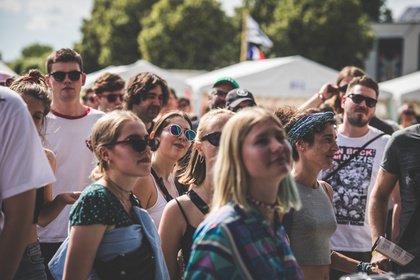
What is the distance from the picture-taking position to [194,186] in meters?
3.41

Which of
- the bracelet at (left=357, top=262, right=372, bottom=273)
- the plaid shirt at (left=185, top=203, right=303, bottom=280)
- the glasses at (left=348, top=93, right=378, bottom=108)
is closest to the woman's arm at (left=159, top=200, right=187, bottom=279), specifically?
the plaid shirt at (left=185, top=203, right=303, bottom=280)

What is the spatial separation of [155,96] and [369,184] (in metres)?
2.00

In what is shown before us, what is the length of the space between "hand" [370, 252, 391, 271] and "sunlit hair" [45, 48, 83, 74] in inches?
113

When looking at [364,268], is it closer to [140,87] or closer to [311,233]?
[311,233]

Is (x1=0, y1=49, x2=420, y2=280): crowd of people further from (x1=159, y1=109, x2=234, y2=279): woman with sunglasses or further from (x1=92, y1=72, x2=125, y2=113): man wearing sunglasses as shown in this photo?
(x1=92, y1=72, x2=125, y2=113): man wearing sunglasses

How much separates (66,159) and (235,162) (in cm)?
248

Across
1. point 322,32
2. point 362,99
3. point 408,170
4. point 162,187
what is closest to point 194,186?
point 162,187

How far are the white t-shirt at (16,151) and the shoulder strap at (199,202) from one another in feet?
3.14

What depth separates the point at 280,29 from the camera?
122 ft

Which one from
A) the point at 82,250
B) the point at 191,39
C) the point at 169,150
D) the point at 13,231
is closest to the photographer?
the point at 13,231

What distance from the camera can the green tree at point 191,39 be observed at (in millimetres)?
39938

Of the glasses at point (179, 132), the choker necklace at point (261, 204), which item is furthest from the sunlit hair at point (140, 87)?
the choker necklace at point (261, 204)

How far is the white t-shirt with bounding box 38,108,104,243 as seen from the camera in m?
4.39

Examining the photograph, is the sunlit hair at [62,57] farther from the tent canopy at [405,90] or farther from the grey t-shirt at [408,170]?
the tent canopy at [405,90]
